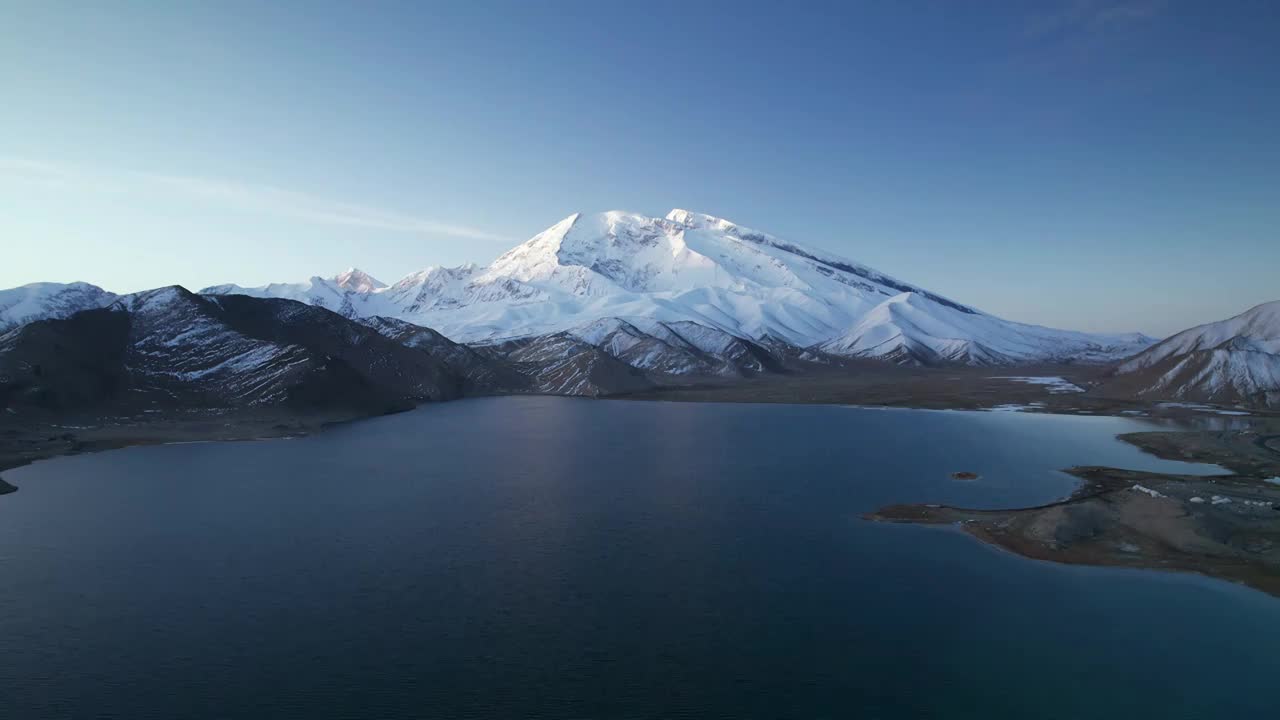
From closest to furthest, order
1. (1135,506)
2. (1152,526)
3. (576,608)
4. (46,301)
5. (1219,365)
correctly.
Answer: (576,608), (1152,526), (1135,506), (46,301), (1219,365)

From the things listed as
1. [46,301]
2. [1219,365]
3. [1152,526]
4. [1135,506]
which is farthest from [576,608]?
[1219,365]

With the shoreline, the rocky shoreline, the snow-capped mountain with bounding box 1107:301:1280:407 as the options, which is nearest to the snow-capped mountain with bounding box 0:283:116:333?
the shoreline

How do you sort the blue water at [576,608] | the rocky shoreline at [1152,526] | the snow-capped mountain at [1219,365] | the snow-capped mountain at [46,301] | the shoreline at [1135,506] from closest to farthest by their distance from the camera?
the blue water at [576,608], the rocky shoreline at [1152,526], the shoreline at [1135,506], the snow-capped mountain at [46,301], the snow-capped mountain at [1219,365]

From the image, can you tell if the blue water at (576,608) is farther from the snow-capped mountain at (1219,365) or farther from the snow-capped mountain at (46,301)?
the snow-capped mountain at (1219,365)

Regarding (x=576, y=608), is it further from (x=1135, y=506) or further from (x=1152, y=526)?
(x=1135, y=506)

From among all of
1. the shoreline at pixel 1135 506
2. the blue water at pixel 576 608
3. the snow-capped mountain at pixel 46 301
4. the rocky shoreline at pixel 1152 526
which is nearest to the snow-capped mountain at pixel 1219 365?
the shoreline at pixel 1135 506
